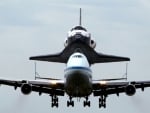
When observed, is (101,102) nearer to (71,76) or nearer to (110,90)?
(110,90)

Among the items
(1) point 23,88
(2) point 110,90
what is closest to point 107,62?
(2) point 110,90

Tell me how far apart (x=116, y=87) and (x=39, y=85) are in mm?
11759

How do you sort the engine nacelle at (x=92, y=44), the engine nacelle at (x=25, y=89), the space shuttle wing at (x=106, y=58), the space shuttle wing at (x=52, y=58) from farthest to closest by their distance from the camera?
1. the engine nacelle at (x=92, y=44)
2. the space shuttle wing at (x=106, y=58)
3. the space shuttle wing at (x=52, y=58)
4. the engine nacelle at (x=25, y=89)

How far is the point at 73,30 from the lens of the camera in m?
135

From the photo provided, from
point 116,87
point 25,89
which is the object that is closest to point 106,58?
point 116,87

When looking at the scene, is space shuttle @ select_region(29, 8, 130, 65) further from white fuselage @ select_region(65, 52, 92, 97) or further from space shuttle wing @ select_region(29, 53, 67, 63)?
white fuselage @ select_region(65, 52, 92, 97)

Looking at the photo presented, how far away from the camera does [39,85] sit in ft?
333

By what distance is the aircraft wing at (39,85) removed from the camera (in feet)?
322

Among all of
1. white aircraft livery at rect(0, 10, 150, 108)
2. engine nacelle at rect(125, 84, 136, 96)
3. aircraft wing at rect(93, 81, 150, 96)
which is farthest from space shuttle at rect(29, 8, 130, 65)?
engine nacelle at rect(125, 84, 136, 96)

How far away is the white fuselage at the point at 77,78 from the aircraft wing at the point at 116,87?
6.69 m

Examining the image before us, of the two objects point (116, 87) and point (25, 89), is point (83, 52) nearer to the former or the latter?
point (116, 87)

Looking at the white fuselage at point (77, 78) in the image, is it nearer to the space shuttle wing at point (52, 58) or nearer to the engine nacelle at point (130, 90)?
the engine nacelle at point (130, 90)

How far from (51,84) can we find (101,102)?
31.4 ft

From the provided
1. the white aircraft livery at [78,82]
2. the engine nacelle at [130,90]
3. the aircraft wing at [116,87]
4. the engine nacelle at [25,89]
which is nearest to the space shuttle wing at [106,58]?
the white aircraft livery at [78,82]
